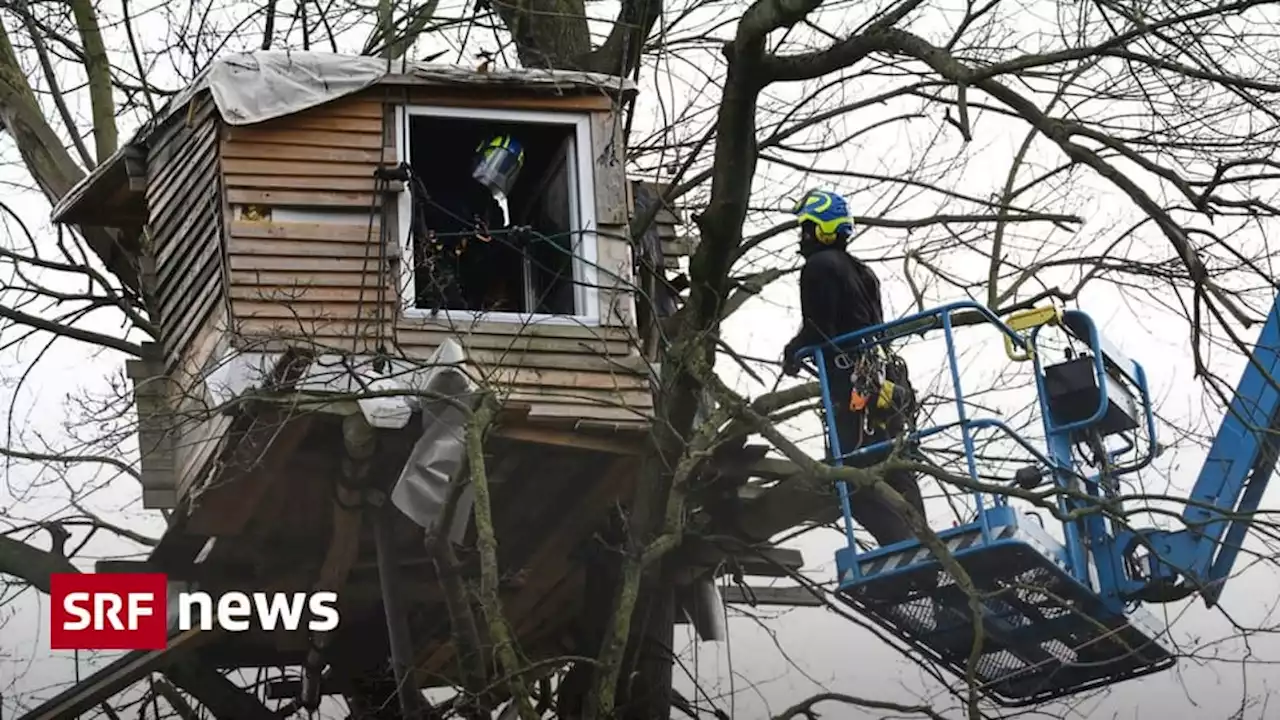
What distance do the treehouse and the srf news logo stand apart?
0.40 feet

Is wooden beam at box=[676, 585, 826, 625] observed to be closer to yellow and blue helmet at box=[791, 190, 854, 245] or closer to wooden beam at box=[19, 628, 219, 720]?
yellow and blue helmet at box=[791, 190, 854, 245]

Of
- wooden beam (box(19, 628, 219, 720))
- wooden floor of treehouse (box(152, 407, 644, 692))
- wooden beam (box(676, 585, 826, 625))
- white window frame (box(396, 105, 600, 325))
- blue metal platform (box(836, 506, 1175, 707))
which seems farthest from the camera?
wooden beam (box(676, 585, 826, 625))

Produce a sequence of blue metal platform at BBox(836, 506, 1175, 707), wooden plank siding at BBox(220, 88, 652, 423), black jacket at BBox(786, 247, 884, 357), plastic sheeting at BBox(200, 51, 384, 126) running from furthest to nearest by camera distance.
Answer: plastic sheeting at BBox(200, 51, 384, 126) < wooden plank siding at BBox(220, 88, 652, 423) < black jacket at BBox(786, 247, 884, 357) < blue metal platform at BBox(836, 506, 1175, 707)

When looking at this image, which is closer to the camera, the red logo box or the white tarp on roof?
the white tarp on roof

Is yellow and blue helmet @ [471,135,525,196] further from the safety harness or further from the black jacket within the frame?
the safety harness

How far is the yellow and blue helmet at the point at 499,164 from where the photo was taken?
12.6m

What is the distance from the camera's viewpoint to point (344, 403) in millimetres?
11242

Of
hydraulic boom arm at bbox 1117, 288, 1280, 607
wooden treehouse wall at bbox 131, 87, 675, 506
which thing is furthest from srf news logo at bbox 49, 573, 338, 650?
hydraulic boom arm at bbox 1117, 288, 1280, 607

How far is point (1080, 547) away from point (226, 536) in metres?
5.16

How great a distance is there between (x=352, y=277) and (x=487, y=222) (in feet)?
3.81

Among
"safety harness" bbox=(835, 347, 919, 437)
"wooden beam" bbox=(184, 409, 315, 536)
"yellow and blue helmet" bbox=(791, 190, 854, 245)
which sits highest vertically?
"yellow and blue helmet" bbox=(791, 190, 854, 245)

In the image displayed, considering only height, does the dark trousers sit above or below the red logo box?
below

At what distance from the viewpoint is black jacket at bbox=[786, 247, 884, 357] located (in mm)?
10914

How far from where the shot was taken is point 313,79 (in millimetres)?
12172
